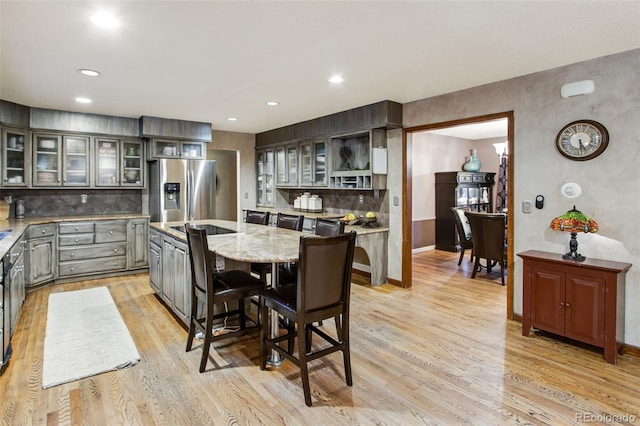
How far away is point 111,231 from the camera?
5285mm

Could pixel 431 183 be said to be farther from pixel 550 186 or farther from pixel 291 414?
pixel 291 414

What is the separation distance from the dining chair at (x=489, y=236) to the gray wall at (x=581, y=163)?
1408 mm

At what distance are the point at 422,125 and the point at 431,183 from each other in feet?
11.0

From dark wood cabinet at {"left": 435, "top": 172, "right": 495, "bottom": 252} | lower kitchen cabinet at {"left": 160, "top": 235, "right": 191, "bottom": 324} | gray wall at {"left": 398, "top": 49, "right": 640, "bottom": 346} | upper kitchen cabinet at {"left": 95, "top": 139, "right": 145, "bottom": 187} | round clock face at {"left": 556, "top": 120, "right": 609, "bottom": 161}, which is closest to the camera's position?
gray wall at {"left": 398, "top": 49, "right": 640, "bottom": 346}

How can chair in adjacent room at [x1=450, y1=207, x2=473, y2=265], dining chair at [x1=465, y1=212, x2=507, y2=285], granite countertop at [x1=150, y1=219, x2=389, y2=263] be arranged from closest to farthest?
1. granite countertop at [x1=150, y1=219, x2=389, y2=263]
2. dining chair at [x1=465, y1=212, x2=507, y2=285]
3. chair in adjacent room at [x1=450, y1=207, x2=473, y2=265]

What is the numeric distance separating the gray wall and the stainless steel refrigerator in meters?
3.91

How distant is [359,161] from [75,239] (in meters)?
4.12

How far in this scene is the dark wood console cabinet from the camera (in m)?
2.76

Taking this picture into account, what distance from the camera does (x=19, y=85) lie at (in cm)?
381

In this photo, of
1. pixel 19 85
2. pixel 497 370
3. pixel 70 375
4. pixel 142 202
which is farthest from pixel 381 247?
pixel 19 85

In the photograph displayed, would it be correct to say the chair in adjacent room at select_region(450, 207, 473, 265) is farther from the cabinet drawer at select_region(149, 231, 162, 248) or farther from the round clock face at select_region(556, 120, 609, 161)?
the cabinet drawer at select_region(149, 231, 162, 248)

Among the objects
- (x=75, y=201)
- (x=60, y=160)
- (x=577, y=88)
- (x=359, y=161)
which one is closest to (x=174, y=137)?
(x=60, y=160)

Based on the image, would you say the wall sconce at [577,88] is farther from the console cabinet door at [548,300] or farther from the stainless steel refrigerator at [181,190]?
the stainless steel refrigerator at [181,190]

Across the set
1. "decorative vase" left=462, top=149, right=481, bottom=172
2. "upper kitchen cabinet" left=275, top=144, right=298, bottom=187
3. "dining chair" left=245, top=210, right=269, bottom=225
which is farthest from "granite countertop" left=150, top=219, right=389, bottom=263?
"decorative vase" left=462, top=149, right=481, bottom=172
